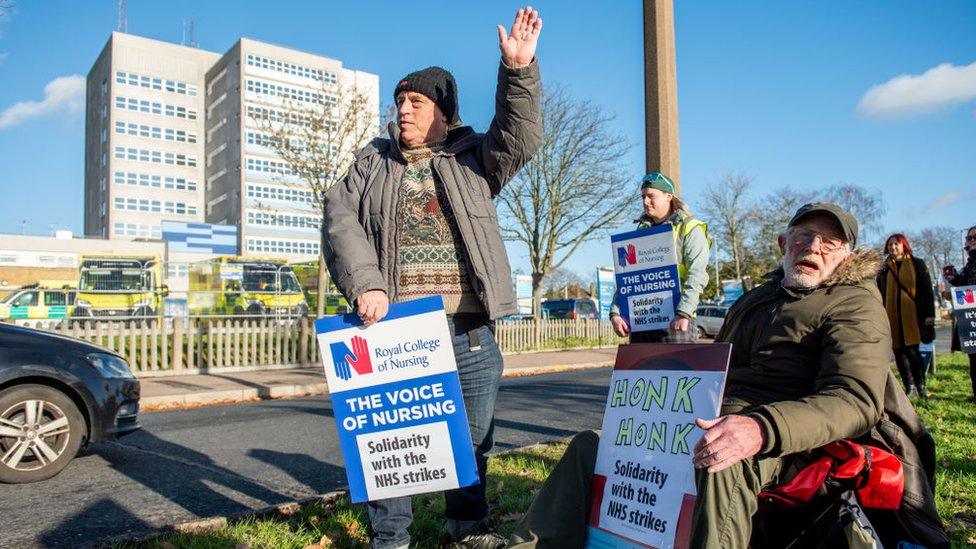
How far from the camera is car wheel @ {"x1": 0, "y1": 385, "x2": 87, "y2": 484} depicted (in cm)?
502

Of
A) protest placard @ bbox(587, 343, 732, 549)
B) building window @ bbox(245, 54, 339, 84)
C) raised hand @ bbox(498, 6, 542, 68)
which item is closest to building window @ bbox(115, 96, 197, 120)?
building window @ bbox(245, 54, 339, 84)

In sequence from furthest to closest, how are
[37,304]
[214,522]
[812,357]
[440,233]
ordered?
[37,304] → [214,522] → [440,233] → [812,357]

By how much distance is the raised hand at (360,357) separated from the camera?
2.86 m

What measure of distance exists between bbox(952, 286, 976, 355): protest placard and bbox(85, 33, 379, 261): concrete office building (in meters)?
69.9

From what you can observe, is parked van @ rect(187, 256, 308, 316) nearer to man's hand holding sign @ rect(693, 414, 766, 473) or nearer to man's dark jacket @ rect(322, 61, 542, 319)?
man's dark jacket @ rect(322, 61, 542, 319)

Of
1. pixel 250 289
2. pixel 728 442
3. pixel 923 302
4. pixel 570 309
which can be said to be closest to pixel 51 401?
pixel 728 442

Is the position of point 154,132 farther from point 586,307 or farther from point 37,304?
point 37,304

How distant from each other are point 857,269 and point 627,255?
2296 mm

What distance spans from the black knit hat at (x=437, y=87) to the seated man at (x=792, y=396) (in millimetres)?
1506

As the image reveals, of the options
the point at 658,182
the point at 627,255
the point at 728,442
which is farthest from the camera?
the point at 627,255

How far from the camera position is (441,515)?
3.73 m

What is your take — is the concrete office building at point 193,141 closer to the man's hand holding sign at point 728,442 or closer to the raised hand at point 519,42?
the raised hand at point 519,42

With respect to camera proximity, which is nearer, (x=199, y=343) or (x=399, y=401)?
(x=399, y=401)

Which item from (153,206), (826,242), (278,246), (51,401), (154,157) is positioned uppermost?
(154,157)
